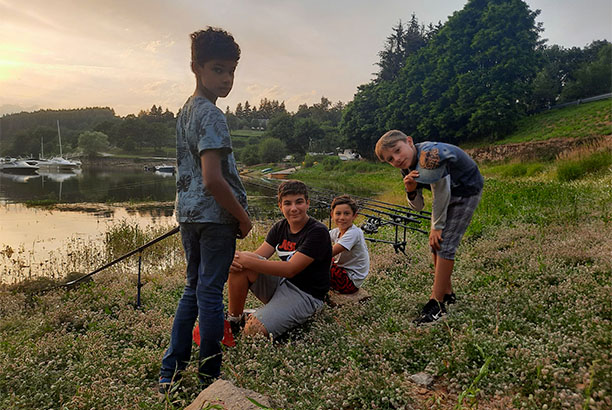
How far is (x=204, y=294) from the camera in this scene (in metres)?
2.56

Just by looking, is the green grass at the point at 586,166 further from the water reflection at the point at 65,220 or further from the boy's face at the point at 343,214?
the boy's face at the point at 343,214

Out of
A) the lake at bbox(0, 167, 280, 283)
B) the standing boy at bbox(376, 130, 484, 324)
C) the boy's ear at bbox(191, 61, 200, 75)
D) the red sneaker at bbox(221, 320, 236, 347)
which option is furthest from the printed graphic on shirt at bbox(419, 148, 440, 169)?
the lake at bbox(0, 167, 280, 283)

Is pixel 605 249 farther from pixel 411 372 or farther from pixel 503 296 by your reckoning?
pixel 411 372

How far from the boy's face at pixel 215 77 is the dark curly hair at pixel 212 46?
3 centimetres

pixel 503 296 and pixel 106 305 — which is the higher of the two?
pixel 503 296

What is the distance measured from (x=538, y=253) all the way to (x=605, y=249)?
0.77 meters

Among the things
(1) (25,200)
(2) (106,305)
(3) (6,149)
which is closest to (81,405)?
(2) (106,305)

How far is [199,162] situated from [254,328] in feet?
5.83

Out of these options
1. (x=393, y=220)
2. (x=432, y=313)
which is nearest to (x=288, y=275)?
(x=432, y=313)

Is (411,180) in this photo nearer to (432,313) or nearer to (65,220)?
(432,313)

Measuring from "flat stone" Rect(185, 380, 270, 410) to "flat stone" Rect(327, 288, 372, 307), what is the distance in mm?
2273

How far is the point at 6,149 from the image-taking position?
93875mm

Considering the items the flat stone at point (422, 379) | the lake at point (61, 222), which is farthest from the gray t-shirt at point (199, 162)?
the lake at point (61, 222)

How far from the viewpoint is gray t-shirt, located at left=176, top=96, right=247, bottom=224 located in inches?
96.0
